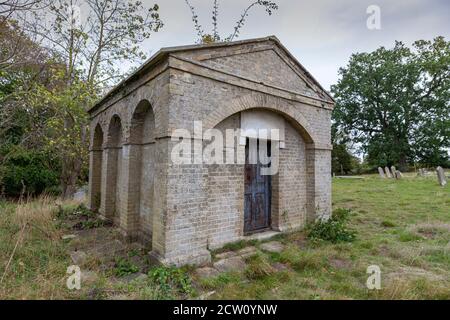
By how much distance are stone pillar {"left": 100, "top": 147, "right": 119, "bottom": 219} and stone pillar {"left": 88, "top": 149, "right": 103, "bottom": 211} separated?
4.68 ft

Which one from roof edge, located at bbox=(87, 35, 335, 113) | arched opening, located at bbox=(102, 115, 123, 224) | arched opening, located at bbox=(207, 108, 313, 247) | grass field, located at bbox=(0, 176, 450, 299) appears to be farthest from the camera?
arched opening, located at bbox=(102, 115, 123, 224)

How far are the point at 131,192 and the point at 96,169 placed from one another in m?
3.94

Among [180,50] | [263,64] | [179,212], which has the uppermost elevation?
[263,64]

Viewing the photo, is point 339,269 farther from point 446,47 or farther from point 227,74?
point 446,47

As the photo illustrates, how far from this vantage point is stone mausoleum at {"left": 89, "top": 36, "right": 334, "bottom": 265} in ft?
15.2

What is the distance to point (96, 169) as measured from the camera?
9.33 meters

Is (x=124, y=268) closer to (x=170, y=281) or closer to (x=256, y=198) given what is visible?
(x=170, y=281)

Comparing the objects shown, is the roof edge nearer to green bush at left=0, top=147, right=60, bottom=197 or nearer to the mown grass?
the mown grass

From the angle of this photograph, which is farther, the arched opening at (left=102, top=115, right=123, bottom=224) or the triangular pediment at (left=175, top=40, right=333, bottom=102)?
the arched opening at (left=102, top=115, right=123, bottom=224)

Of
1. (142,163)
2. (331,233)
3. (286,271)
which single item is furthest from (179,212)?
(331,233)

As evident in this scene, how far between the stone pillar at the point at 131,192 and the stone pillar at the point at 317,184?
192 inches

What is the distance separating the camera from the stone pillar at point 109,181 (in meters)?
7.85

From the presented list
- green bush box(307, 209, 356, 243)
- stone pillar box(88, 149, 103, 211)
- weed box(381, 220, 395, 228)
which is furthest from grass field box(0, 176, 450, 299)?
stone pillar box(88, 149, 103, 211)
